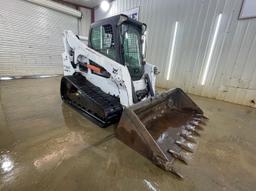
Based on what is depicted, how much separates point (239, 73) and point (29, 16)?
315 inches

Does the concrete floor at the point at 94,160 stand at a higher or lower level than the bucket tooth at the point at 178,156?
lower

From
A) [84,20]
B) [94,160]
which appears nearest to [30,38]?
[84,20]

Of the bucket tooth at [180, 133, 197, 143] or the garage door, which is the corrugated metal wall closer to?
the bucket tooth at [180, 133, 197, 143]

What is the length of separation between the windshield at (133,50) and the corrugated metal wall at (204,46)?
2721 millimetres

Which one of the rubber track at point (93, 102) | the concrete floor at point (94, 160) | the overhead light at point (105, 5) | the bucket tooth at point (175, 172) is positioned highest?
the overhead light at point (105, 5)

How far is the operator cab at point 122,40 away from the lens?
2223 millimetres

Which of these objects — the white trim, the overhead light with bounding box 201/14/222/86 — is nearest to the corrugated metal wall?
the overhead light with bounding box 201/14/222/86

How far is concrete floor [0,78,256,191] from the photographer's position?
1210mm

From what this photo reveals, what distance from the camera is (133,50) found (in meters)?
2.58

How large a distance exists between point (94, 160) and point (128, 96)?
3.21 feet

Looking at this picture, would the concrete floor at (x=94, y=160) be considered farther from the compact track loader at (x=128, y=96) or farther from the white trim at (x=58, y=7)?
the white trim at (x=58, y=7)

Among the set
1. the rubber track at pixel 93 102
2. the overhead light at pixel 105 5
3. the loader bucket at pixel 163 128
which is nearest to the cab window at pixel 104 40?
the rubber track at pixel 93 102

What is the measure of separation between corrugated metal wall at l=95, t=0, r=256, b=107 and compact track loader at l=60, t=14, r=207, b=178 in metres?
2.31

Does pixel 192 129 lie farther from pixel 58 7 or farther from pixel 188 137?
pixel 58 7
